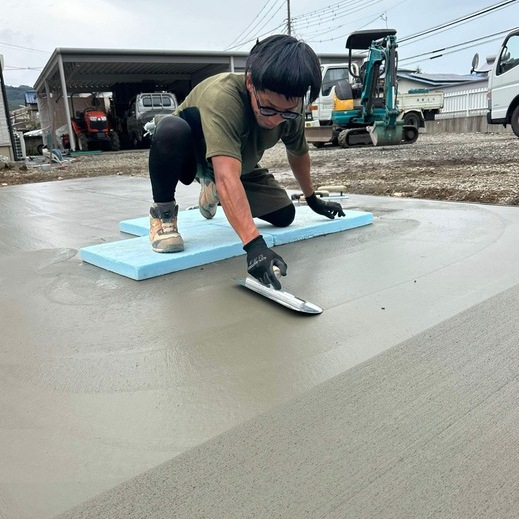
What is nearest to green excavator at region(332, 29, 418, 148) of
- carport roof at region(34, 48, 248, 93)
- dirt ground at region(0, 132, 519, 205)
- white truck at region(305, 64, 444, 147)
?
white truck at region(305, 64, 444, 147)

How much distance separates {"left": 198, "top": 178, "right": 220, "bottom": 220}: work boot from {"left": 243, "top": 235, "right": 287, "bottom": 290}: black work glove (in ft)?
2.57

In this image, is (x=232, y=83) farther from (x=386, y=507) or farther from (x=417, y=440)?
(x=386, y=507)

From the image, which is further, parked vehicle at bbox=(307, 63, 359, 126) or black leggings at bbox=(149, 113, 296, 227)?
parked vehicle at bbox=(307, 63, 359, 126)

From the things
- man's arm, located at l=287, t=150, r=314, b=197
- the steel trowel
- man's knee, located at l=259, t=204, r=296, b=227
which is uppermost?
man's arm, located at l=287, t=150, r=314, b=197

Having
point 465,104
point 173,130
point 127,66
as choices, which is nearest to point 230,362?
point 173,130

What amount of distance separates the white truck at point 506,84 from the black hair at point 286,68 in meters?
7.63

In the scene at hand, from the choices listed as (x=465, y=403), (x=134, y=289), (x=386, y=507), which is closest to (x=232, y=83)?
(x=134, y=289)

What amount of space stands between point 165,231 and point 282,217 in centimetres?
64

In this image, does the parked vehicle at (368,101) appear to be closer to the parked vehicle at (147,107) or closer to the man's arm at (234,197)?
the parked vehicle at (147,107)

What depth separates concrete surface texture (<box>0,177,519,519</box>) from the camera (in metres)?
0.86

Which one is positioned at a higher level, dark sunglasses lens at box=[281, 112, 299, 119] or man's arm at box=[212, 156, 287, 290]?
dark sunglasses lens at box=[281, 112, 299, 119]

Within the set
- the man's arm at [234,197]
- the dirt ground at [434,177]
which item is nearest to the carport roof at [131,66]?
the dirt ground at [434,177]

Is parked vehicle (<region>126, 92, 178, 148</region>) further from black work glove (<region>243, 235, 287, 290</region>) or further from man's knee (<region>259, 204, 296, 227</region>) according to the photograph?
black work glove (<region>243, 235, 287, 290</region>)

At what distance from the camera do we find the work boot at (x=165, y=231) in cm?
205
